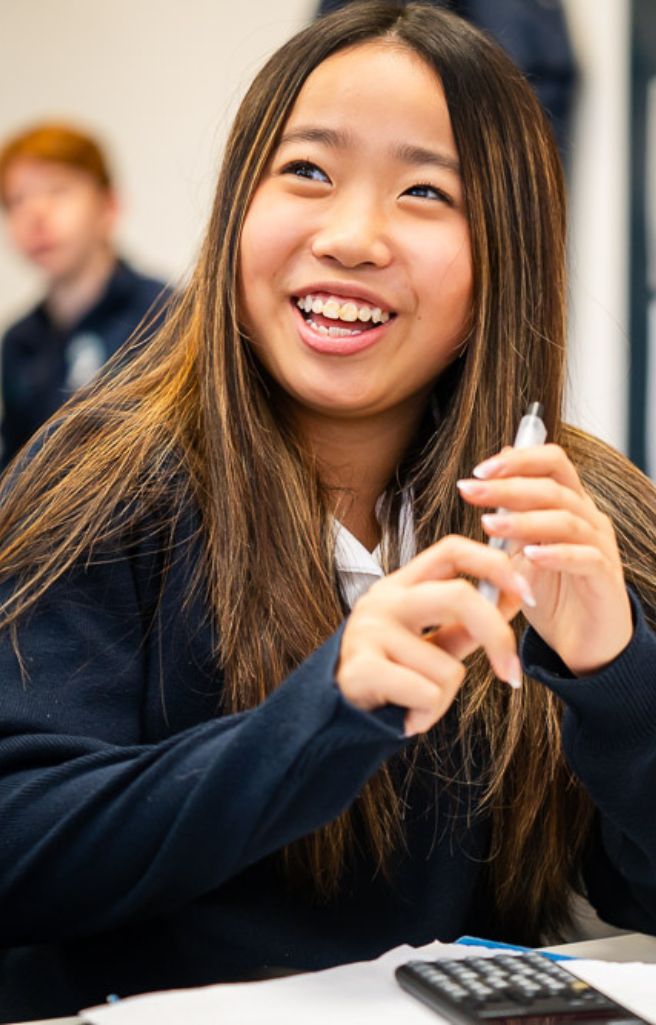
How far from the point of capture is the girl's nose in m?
1.07

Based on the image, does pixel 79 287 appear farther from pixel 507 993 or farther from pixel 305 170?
pixel 507 993

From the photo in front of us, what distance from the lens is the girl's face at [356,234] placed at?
1091mm

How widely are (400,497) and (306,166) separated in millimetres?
272

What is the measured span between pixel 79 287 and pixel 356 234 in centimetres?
249

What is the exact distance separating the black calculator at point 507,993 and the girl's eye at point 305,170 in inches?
22.7

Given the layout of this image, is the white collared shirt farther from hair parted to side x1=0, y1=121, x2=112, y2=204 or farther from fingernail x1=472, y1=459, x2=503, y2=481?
hair parted to side x1=0, y1=121, x2=112, y2=204

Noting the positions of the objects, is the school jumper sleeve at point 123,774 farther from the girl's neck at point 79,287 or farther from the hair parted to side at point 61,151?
the hair parted to side at point 61,151

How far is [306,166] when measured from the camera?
1.11 m

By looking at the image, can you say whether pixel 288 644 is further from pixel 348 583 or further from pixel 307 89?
pixel 307 89

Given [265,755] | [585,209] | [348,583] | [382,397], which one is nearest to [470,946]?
[265,755]


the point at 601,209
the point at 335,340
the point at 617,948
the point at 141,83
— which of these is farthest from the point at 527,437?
the point at 141,83

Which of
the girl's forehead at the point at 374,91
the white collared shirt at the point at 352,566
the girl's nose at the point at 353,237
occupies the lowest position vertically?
the white collared shirt at the point at 352,566

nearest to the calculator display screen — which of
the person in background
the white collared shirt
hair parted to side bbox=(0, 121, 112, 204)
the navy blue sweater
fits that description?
the navy blue sweater

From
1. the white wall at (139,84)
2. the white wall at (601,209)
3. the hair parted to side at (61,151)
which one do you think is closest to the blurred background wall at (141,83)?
the white wall at (139,84)
